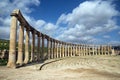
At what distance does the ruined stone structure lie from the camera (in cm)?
2533

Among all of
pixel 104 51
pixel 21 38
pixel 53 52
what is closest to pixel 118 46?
pixel 104 51

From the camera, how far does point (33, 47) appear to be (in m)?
40.3

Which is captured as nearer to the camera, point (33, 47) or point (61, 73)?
point (61, 73)

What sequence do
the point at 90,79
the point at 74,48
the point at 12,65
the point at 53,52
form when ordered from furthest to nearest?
the point at 74,48
the point at 53,52
the point at 12,65
the point at 90,79

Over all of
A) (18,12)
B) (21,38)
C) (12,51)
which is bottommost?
(12,51)

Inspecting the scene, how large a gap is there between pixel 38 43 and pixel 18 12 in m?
19.0

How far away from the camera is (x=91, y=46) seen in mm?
89000

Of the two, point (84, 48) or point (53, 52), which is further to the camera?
point (84, 48)

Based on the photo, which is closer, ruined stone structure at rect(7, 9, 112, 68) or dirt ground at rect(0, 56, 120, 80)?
dirt ground at rect(0, 56, 120, 80)

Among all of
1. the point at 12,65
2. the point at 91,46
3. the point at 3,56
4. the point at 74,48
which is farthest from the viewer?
the point at 91,46

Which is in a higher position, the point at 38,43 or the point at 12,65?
the point at 38,43

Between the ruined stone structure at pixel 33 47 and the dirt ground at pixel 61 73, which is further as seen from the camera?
the ruined stone structure at pixel 33 47

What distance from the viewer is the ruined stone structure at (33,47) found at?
2533cm

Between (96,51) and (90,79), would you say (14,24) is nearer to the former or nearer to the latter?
(90,79)
